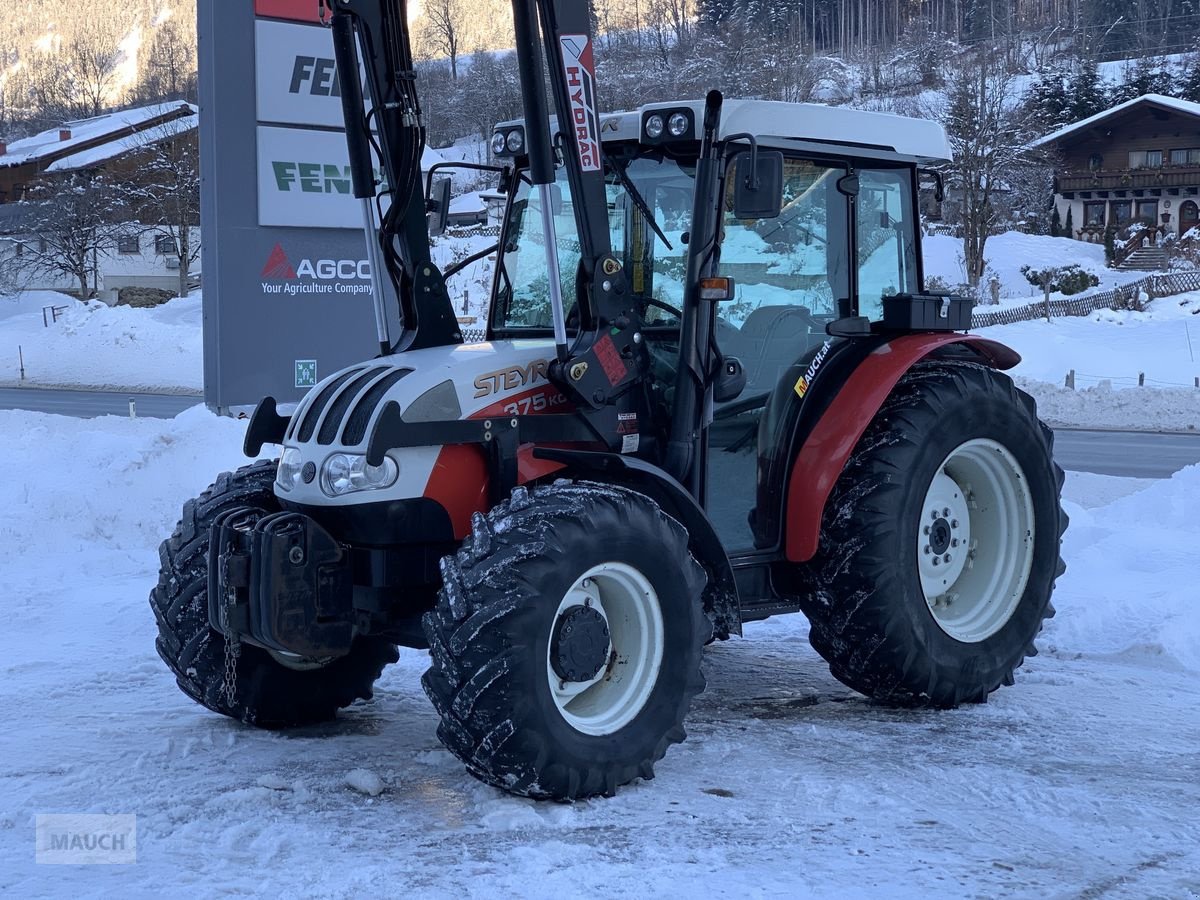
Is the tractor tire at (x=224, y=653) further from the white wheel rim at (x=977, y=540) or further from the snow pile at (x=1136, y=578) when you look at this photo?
the snow pile at (x=1136, y=578)

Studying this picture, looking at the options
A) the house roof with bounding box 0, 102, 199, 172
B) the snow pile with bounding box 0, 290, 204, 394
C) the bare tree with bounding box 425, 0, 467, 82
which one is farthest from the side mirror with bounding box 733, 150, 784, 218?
the house roof with bounding box 0, 102, 199, 172

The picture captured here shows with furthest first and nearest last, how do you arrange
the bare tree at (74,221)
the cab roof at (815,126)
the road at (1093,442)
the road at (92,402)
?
the bare tree at (74,221) < the road at (92,402) < the road at (1093,442) < the cab roof at (815,126)

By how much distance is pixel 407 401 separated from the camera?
491cm

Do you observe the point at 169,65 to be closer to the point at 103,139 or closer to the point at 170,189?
the point at 103,139

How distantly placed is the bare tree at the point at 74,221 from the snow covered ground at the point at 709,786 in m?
46.9

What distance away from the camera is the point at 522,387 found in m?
5.24

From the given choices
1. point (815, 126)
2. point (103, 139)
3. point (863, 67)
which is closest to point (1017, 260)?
point (863, 67)

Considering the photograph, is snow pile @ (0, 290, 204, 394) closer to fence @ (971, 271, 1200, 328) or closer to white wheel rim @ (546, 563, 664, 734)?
fence @ (971, 271, 1200, 328)

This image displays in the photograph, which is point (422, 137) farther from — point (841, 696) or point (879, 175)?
point (841, 696)

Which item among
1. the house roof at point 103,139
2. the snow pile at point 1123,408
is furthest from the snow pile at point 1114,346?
the house roof at point 103,139

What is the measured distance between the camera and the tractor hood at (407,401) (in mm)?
4934

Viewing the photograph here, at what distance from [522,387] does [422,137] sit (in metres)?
1.18

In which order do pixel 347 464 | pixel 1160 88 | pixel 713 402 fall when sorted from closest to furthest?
pixel 347 464 < pixel 713 402 < pixel 1160 88

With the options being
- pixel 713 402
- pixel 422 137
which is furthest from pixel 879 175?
pixel 422 137
